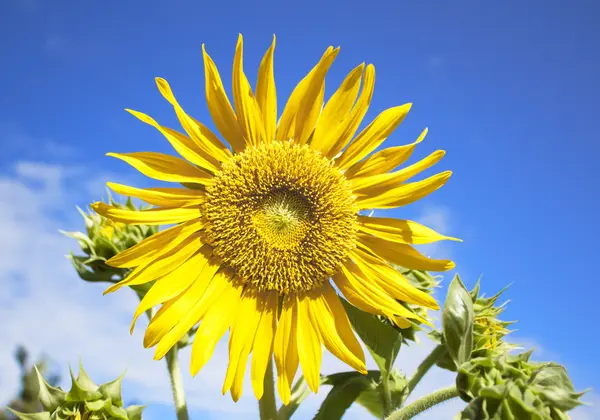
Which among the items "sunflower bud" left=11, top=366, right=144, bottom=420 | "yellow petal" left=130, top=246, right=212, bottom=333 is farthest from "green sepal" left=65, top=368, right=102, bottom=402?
"yellow petal" left=130, top=246, right=212, bottom=333

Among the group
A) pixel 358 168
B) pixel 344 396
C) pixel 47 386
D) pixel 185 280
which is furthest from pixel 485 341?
pixel 47 386

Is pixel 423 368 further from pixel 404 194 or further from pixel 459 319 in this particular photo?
pixel 404 194

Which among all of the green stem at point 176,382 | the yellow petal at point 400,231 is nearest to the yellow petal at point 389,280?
the yellow petal at point 400,231

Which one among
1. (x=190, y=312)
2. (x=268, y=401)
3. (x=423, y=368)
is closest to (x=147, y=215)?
(x=190, y=312)

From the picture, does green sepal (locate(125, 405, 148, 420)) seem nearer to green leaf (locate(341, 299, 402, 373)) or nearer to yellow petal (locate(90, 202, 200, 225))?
yellow petal (locate(90, 202, 200, 225))

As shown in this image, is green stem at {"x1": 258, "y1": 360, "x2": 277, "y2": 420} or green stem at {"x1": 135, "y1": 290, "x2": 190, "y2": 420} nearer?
green stem at {"x1": 258, "y1": 360, "x2": 277, "y2": 420}

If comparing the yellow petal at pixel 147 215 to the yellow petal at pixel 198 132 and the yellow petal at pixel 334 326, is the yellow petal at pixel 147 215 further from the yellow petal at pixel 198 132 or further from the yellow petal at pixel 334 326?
the yellow petal at pixel 334 326

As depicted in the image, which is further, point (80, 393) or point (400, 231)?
point (400, 231)
